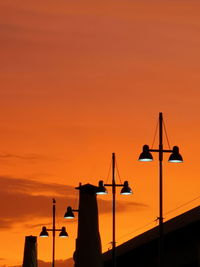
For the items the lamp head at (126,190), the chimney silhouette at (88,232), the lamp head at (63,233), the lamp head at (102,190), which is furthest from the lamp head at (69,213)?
the chimney silhouette at (88,232)

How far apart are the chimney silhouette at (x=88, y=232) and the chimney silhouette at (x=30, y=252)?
19829 mm

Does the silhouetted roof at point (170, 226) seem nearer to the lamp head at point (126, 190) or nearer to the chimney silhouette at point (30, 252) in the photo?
the lamp head at point (126, 190)

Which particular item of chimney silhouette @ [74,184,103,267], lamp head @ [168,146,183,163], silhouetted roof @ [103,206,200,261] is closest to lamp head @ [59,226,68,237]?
silhouetted roof @ [103,206,200,261]

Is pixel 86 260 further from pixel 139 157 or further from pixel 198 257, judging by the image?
pixel 198 257

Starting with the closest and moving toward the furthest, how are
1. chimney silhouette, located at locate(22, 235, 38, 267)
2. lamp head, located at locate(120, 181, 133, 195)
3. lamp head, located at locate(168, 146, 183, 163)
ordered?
lamp head, located at locate(168, 146, 183, 163), lamp head, located at locate(120, 181, 133, 195), chimney silhouette, located at locate(22, 235, 38, 267)

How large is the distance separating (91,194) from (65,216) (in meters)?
14.6

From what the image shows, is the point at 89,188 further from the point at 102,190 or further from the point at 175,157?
the point at 102,190

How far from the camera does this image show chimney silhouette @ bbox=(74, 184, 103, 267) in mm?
30344

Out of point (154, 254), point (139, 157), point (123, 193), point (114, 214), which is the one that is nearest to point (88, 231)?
point (139, 157)

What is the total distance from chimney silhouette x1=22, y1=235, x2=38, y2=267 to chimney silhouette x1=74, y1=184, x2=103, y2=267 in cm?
1983

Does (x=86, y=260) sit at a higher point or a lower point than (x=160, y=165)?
lower

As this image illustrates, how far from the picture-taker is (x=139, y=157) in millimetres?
31406

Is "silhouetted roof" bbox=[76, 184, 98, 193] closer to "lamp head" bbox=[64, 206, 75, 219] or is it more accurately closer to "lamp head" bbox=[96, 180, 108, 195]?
"lamp head" bbox=[96, 180, 108, 195]

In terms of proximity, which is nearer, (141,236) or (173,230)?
(173,230)
